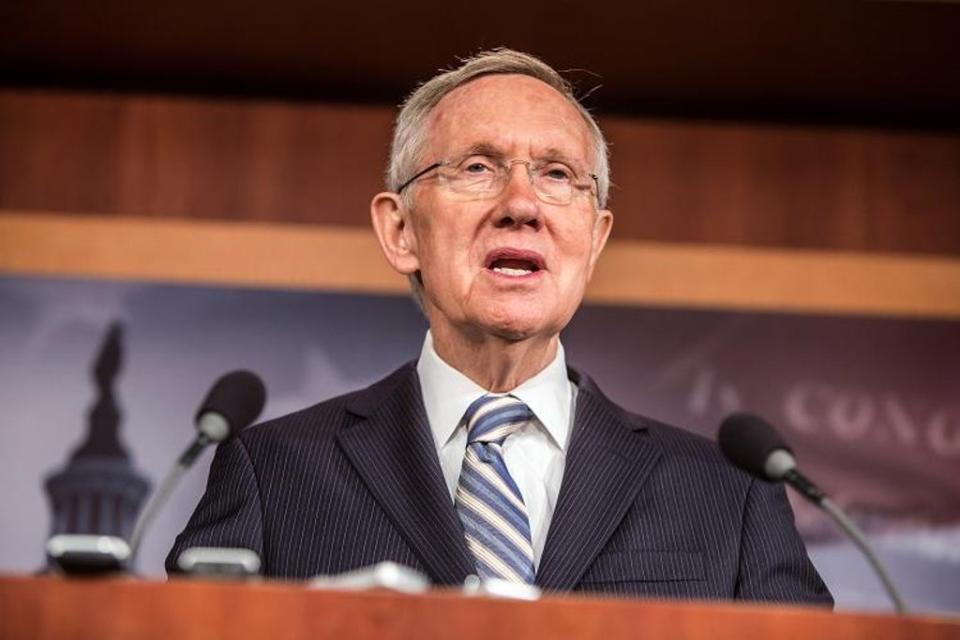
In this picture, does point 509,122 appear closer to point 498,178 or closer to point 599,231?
point 498,178

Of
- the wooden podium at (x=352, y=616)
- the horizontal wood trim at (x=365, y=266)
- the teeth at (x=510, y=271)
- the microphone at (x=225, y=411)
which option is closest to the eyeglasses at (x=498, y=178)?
the teeth at (x=510, y=271)

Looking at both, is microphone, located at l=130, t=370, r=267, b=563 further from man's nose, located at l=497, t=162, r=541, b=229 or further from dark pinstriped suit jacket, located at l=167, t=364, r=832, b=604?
man's nose, located at l=497, t=162, r=541, b=229

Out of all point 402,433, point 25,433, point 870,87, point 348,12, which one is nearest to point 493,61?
point 402,433

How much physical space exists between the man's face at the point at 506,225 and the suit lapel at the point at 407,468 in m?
0.14

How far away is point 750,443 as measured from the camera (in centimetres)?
173

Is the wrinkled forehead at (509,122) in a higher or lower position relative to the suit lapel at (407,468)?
higher

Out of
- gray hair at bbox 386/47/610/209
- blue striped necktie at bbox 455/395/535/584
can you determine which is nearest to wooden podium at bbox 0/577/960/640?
blue striped necktie at bbox 455/395/535/584

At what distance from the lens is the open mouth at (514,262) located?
2.09m

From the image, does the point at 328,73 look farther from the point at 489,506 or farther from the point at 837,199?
the point at 489,506

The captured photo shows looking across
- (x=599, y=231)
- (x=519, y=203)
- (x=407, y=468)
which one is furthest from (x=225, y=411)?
(x=599, y=231)

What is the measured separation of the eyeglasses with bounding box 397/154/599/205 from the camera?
2.15 m

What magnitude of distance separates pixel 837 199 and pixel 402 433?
1789 millimetres

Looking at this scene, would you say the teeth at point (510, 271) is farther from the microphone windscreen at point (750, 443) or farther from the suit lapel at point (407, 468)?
the microphone windscreen at point (750, 443)

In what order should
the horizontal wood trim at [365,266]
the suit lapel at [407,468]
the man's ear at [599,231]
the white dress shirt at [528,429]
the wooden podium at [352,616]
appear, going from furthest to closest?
the horizontal wood trim at [365,266], the man's ear at [599,231], the white dress shirt at [528,429], the suit lapel at [407,468], the wooden podium at [352,616]
